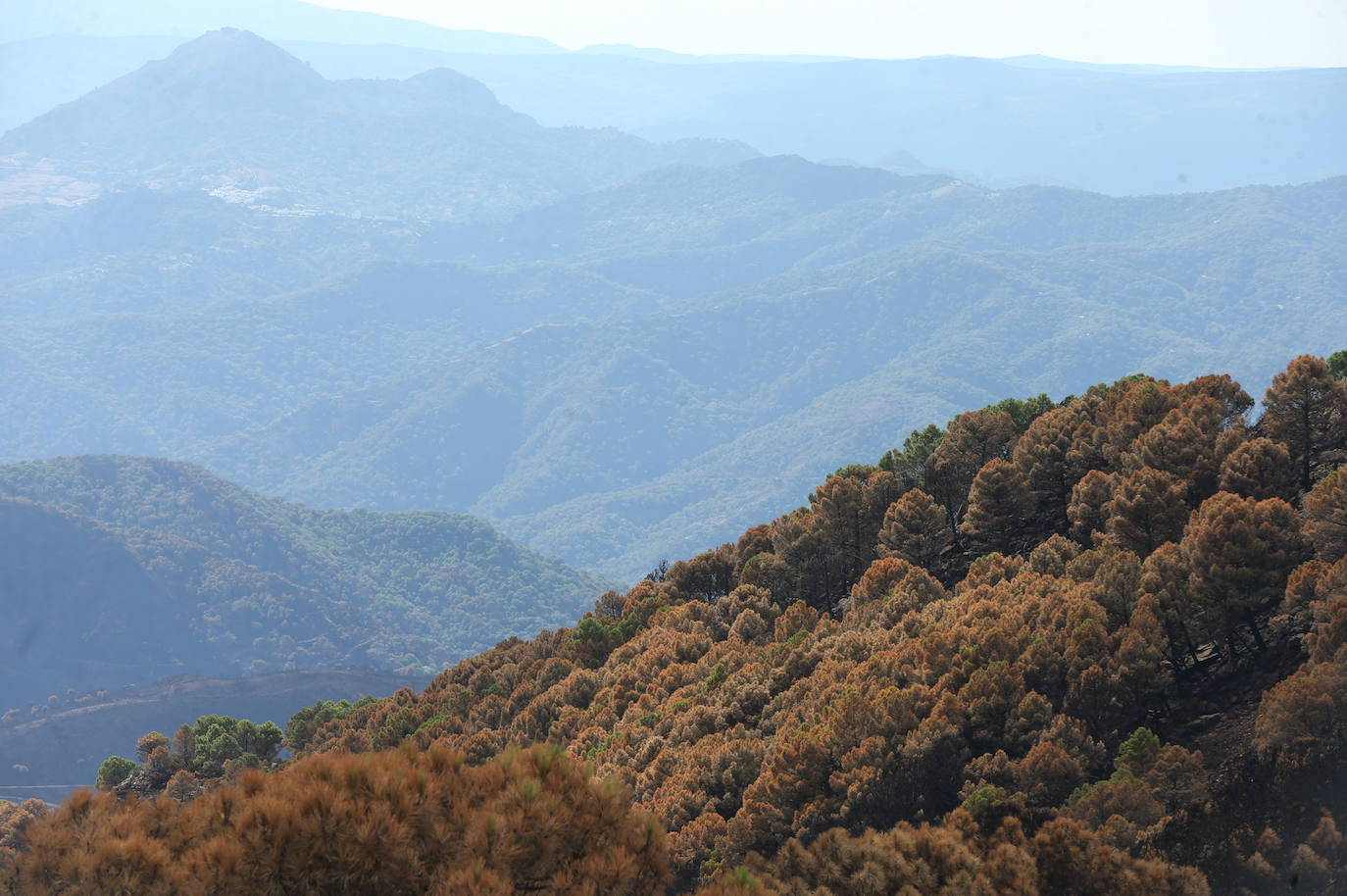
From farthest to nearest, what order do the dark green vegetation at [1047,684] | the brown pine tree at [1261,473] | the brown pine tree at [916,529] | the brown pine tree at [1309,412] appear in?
the brown pine tree at [916,529]
the brown pine tree at [1309,412]
the brown pine tree at [1261,473]
the dark green vegetation at [1047,684]

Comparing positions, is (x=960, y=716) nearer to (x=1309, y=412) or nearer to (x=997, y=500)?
(x=997, y=500)

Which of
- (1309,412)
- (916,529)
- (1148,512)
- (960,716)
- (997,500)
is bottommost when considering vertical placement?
(960,716)

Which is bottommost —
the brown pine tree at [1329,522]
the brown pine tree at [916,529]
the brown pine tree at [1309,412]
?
the brown pine tree at [916,529]

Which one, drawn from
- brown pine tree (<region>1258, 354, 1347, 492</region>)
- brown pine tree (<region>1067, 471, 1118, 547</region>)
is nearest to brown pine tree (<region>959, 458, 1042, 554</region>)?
brown pine tree (<region>1067, 471, 1118, 547</region>)

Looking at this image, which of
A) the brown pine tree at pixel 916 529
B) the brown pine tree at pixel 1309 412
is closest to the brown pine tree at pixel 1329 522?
the brown pine tree at pixel 1309 412

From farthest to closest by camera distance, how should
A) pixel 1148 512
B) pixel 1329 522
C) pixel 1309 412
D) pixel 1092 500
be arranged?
pixel 1092 500, pixel 1309 412, pixel 1148 512, pixel 1329 522

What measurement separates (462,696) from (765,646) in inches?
953

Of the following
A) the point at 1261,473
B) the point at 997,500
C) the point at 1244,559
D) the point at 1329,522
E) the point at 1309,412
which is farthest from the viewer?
the point at 997,500

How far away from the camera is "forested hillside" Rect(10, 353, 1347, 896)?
13.1 m

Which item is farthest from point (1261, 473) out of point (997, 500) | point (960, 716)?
point (960, 716)

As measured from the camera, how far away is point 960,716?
29312mm

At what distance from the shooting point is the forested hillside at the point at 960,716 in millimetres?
13125

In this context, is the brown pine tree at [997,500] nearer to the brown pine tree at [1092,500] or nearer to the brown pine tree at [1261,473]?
the brown pine tree at [1092,500]

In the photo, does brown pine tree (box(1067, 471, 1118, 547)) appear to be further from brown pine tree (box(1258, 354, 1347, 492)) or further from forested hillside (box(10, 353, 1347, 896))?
brown pine tree (box(1258, 354, 1347, 492))
